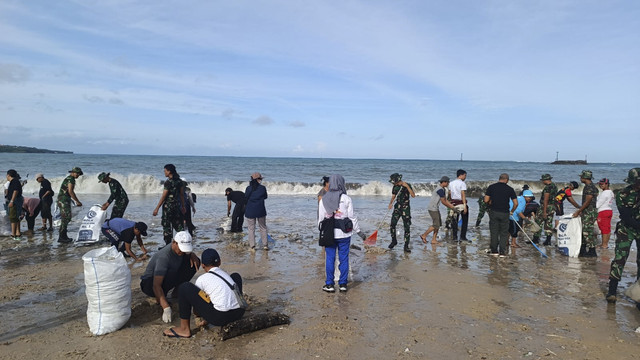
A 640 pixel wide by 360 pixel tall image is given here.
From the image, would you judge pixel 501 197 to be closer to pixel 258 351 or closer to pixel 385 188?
pixel 258 351

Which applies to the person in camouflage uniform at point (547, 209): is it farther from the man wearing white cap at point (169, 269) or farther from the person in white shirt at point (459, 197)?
the man wearing white cap at point (169, 269)

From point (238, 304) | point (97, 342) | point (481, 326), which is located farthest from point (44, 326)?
point (481, 326)

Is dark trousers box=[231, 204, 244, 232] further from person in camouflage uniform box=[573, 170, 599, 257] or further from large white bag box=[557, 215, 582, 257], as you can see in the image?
person in camouflage uniform box=[573, 170, 599, 257]

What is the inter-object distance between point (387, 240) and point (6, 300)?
764cm

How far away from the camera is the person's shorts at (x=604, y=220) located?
9.34 metres

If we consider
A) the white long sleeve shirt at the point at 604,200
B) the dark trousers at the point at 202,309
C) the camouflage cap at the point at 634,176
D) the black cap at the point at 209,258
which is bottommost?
the dark trousers at the point at 202,309

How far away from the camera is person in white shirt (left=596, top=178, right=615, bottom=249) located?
29.1ft

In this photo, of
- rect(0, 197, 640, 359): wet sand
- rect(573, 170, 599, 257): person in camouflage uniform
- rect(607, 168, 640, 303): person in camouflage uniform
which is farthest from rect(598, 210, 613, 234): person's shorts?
rect(607, 168, 640, 303): person in camouflage uniform

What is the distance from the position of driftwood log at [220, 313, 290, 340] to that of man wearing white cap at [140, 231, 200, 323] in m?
0.88

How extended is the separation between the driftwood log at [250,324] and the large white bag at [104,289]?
1174 millimetres

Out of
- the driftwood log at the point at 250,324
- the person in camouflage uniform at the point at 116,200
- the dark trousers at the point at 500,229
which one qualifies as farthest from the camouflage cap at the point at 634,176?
the person in camouflage uniform at the point at 116,200

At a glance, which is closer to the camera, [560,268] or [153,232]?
[560,268]

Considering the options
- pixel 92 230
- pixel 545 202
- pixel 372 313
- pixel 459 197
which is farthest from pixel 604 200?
pixel 92 230

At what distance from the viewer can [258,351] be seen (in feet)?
13.2
